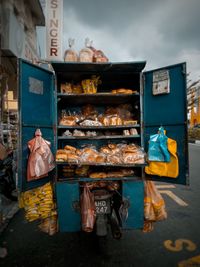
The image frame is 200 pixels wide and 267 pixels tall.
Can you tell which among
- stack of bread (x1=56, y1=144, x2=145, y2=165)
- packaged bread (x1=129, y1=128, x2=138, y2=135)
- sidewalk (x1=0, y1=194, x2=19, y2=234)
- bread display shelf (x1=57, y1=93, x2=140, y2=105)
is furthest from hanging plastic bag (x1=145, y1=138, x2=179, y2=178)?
sidewalk (x1=0, y1=194, x2=19, y2=234)

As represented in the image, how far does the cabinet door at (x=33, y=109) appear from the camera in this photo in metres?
2.29

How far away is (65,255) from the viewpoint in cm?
265

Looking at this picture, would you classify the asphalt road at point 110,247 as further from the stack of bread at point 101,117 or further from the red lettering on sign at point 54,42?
the red lettering on sign at point 54,42

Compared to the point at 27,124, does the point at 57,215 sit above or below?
below

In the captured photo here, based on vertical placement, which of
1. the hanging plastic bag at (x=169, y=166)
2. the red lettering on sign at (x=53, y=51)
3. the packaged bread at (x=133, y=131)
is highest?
the red lettering on sign at (x=53, y=51)

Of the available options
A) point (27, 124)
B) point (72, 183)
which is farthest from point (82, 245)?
point (27, 124)

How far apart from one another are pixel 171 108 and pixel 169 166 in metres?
0.79

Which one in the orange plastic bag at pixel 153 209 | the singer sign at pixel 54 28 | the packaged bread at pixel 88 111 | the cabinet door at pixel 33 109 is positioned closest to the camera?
the cabinet door at pixel 33 109

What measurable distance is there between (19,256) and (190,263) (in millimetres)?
2231

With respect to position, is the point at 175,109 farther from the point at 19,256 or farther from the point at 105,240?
the point at 19,256

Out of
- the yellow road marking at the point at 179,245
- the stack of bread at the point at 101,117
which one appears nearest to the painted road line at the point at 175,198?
the yellow road marking at the point at 179,245

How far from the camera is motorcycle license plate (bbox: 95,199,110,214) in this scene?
8.60 feet

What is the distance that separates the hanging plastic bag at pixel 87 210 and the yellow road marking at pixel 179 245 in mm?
1220

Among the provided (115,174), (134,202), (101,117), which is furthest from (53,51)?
(134,202)
